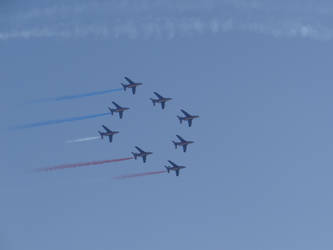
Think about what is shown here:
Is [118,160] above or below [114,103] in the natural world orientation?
below

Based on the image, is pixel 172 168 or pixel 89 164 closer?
pixel 89 164

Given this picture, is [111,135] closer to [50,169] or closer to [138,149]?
[138,149]

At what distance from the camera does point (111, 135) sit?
293 feet

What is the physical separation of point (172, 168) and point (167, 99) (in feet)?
28.6

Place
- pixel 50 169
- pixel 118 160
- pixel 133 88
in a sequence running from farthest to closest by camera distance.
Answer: pixel 133 88 → pixel 118 160 → pixel 50 169

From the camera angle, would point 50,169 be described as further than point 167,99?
No

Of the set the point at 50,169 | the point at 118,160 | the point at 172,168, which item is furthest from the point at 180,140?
the point at 50,169

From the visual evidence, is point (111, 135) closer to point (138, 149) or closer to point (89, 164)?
point (138, 149)

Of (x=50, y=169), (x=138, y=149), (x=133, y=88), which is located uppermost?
(x=133, y=88)

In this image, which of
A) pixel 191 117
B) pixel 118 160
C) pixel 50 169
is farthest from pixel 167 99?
pixel 50 169

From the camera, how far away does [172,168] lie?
3644 inches

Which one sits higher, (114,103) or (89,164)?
(114,103)

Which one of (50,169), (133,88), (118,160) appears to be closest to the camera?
(50,169)

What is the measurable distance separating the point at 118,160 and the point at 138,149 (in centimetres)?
945
